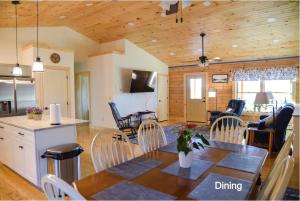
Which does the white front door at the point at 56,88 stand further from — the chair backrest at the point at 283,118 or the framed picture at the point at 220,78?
the chair backrest at the point at 283,118

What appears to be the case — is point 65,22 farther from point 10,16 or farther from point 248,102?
point 248,102

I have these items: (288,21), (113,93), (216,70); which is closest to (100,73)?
(113,93)

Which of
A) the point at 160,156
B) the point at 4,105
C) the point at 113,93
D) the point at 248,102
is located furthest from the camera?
the point at 248,102

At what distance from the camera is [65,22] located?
20.5ft

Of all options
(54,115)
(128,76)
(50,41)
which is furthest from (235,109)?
(50,41)

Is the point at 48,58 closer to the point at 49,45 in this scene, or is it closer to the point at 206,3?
the point at 49,45

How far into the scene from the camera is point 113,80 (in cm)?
675

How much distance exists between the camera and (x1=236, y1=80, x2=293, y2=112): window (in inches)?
279

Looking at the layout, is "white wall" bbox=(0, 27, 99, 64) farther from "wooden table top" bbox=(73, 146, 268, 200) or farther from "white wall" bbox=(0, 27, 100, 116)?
"wooden table top" bbox=(73, 146, 268, 200)

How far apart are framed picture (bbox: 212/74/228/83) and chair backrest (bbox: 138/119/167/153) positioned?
6166 millimetres

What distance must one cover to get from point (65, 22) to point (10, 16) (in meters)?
1.69

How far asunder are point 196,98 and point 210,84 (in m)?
0.82

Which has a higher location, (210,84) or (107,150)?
(210,84)

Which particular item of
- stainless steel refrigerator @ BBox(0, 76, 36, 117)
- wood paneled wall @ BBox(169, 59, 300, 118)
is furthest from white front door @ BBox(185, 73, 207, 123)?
stainless steel refrigerator @ BBox(0, 76, 36, 117)
